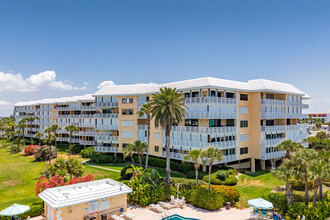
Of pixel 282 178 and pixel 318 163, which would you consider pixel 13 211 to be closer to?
pixel 282 178

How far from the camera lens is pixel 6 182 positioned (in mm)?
43938

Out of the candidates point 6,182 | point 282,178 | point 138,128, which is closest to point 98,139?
point 138,128

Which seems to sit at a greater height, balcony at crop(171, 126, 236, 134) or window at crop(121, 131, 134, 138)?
balcony at crop(171, 126, 236, 134)

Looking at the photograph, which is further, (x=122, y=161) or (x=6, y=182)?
(x=122, y=161)

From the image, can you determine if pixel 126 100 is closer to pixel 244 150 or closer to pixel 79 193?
pixel 244 150

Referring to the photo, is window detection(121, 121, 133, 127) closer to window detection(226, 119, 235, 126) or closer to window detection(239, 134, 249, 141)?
window detection(226, 119, 235, 126)

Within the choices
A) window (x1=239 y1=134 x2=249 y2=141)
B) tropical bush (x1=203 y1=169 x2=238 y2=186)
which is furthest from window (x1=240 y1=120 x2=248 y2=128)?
tropical bush (x1=203 y1=169 x2=238 y2=186)

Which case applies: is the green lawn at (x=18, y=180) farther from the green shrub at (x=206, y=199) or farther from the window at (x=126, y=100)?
the window at (x=126, y=100)

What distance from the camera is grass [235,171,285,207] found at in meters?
32.2

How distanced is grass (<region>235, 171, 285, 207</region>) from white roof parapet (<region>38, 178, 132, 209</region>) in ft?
49.9

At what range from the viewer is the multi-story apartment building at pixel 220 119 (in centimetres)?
4259

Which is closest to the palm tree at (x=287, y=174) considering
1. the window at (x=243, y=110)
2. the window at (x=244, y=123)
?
the window at (x=244, y=123)

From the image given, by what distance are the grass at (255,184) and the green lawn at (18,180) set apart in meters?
26.5

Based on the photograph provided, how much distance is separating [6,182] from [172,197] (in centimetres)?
3337
